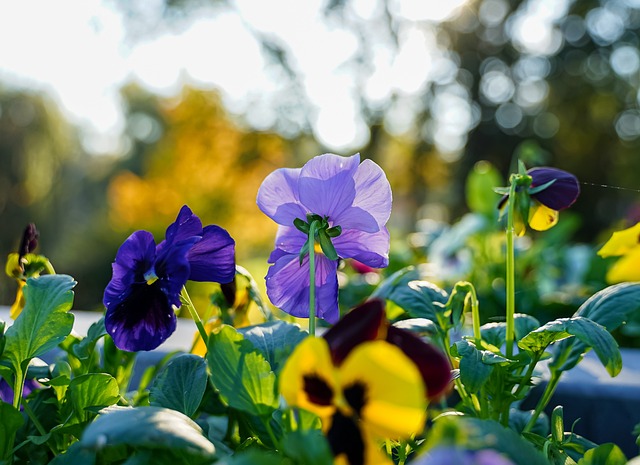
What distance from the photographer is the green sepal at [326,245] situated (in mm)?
506

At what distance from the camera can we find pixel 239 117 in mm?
11992

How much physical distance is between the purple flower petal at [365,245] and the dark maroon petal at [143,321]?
0.15 metres

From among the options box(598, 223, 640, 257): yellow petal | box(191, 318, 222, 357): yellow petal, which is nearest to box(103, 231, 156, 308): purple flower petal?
box(191, 318, 222, 357): yellow petal

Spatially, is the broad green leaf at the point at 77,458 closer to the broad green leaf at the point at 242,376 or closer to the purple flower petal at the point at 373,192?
the broad green leaf at the point at 242,376

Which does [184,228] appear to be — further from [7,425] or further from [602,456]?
[602,456]

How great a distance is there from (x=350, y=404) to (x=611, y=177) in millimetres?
12412

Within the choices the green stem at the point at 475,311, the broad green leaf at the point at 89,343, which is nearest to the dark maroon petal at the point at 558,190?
the green stem at the point at 475,311

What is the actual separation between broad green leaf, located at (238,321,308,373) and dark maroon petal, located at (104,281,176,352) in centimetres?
6

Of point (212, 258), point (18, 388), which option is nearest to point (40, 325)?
point (18, 388)

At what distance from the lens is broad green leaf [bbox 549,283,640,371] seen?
2.08 ft

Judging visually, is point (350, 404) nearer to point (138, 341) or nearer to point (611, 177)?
point (138, 341)

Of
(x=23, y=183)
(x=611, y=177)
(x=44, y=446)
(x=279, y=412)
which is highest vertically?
(x=279, y=412)

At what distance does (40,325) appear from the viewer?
558mm

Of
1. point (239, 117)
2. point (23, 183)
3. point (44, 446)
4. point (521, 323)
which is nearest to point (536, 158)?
point (521, 323)
